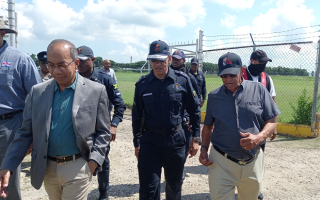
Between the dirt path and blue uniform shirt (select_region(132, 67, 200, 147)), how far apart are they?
151 cm

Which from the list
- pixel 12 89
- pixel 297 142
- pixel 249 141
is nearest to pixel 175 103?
pixel 249 141

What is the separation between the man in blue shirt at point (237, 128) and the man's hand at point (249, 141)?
0.04 meters

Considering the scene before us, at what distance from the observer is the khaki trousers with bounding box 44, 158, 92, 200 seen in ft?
7.95

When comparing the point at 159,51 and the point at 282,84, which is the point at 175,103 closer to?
the point at 159,51

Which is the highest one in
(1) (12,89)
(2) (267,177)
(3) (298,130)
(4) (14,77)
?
(4) (14,77)

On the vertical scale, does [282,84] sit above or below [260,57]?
below

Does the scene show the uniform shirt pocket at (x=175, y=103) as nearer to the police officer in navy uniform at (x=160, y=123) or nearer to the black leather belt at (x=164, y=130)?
the police officer in navy uniform at (x=160, y=123)

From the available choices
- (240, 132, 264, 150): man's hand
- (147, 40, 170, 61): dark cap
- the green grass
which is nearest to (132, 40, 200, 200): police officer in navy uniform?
(147, 40, 170, 61): dark cap

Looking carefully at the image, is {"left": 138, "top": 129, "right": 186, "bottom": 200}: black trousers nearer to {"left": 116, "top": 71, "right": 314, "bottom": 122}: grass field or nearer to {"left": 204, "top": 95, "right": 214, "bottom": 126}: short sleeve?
{"left": 204, "top": 95, "right": 214, "bottom": 126}: short sleeve

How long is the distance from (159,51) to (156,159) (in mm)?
1349

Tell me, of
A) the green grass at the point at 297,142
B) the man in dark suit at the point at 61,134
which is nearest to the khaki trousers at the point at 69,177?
the man in dark suit at the point at 61,134

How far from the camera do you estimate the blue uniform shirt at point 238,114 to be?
112 inches

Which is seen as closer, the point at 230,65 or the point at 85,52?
the point at 230,65

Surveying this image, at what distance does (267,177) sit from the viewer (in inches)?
203
